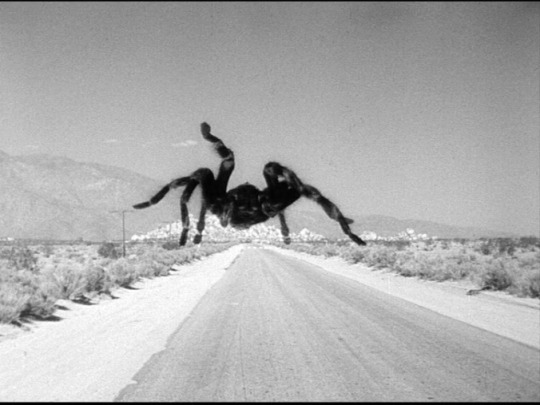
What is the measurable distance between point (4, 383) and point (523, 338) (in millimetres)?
11273

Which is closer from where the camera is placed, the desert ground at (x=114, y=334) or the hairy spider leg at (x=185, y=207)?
the hairy spider leg at (x=185, y=207)

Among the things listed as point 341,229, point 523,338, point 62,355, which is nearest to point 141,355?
point 62,355

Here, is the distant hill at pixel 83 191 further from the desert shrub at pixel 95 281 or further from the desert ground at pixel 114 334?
the desert shrub at pixel 95 281

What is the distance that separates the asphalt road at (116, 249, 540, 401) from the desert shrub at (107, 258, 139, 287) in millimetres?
11224

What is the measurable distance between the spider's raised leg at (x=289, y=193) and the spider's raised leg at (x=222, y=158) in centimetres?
13

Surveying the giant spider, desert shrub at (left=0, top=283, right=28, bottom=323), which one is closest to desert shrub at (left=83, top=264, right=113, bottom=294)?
desert shrub at (left=0, top=283, right=28, bottom=323)

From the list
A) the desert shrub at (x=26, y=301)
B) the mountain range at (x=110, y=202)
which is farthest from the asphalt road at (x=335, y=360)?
the desert shrub at (x=26, y=301)

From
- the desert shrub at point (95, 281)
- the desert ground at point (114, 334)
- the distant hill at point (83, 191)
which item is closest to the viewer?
the distant hill at point (83, 191)

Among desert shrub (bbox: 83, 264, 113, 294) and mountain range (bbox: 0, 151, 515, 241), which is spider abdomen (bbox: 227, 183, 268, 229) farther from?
desert shrub (bbox: 83, 264, 113, 294)

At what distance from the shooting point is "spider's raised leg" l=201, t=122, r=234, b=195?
1.88 m

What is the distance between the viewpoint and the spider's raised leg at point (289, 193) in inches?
70.7

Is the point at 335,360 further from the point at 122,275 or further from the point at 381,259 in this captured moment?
the point at 381,259

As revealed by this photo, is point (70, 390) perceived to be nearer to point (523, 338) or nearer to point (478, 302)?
point (523, 338)

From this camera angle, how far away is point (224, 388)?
9.12m
